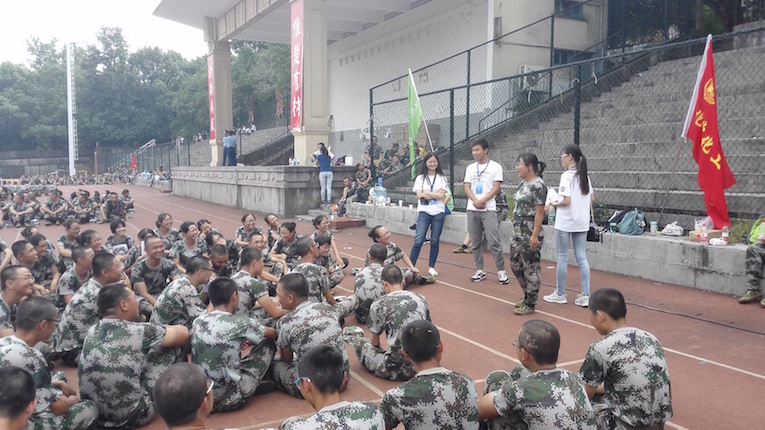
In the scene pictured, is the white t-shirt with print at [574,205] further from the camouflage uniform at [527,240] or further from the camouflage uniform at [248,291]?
the camouflage uniform at [248,291]

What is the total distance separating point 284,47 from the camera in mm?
34812

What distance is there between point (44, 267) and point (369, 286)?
419cm

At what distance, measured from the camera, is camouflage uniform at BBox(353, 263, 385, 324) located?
5.62m

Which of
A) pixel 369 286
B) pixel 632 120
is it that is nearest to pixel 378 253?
pixel 369 286

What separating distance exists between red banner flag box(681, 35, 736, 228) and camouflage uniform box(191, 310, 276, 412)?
593 centimetres

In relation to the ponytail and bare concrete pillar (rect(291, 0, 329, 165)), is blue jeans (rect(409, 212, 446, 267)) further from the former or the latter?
bare concrete pillar (rect(291, 0, 329, 165))

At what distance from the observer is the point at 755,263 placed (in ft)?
A: 20.2

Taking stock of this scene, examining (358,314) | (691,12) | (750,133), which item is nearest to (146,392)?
(358,314)

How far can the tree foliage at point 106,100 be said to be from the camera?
153 feet

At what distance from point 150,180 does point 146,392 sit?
3118 cm

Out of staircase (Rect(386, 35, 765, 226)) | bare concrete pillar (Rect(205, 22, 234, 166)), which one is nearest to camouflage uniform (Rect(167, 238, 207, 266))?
staircase (Rect(386, 35, 765, 226))

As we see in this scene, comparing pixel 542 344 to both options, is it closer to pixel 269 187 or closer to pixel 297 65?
pixel 269 187

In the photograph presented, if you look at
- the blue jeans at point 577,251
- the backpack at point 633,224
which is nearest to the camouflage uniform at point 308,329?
the blue jeans at point 577,251

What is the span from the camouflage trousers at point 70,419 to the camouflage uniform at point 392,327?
2.00 metres
